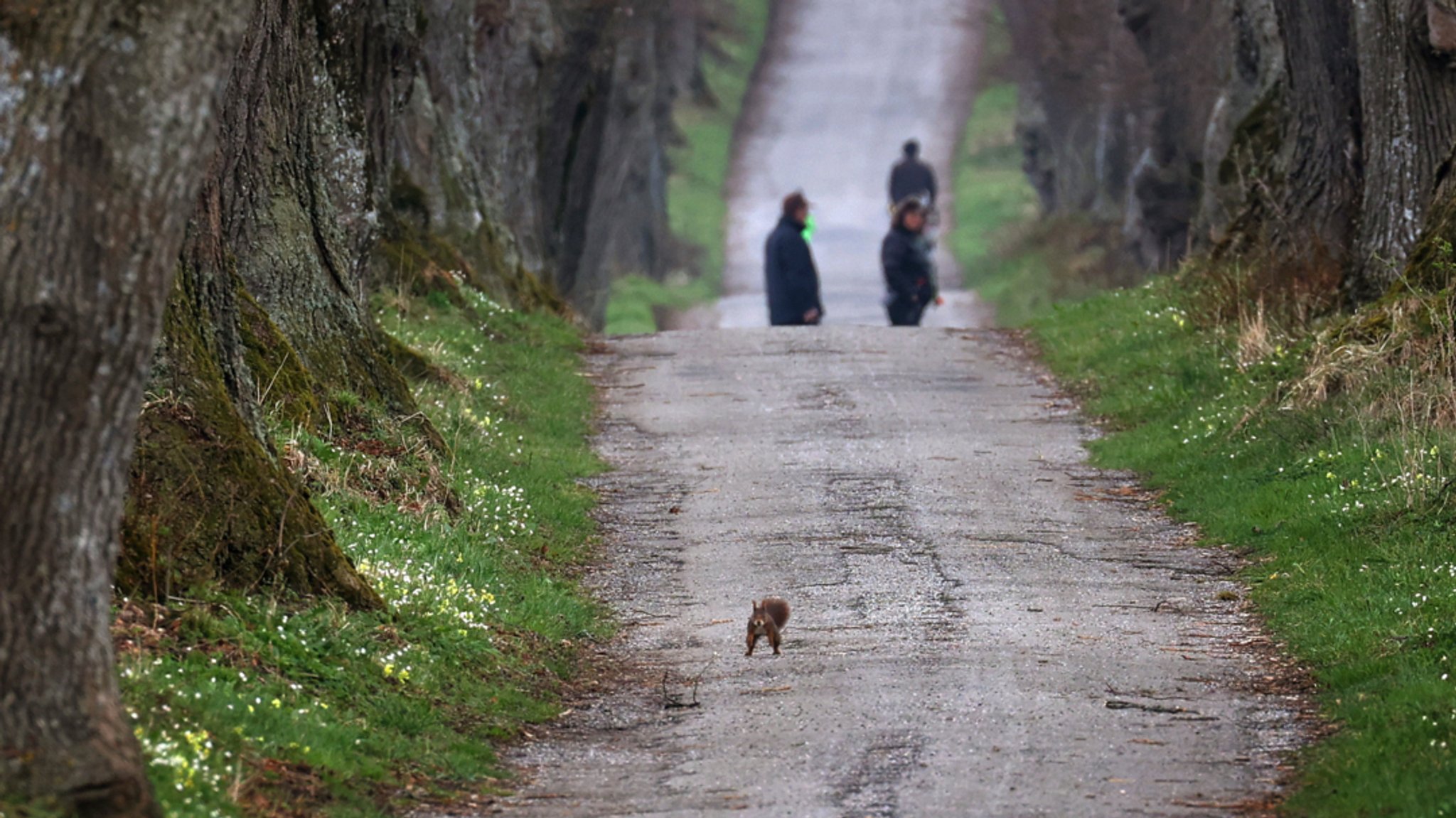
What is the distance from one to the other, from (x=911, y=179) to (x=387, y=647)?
29.2 m

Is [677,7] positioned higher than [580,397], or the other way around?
[677,7]

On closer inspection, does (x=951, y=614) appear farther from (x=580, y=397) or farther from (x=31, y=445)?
(x=580, y=397)

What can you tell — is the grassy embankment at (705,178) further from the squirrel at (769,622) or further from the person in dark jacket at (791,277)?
the squirrel at (769,622)

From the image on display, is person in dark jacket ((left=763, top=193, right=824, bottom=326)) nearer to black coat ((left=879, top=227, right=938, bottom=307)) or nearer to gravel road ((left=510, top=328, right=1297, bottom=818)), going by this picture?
black coat ((left=879, top=227, right=938, bottom=307))

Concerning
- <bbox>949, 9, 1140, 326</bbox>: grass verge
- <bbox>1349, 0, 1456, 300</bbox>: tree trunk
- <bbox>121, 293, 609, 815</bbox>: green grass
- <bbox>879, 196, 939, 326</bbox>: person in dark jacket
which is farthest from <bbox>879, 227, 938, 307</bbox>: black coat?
<bbox>121, 293, 609, 815</bbox>: green grass

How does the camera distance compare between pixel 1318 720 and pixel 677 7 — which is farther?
pixel 677 7

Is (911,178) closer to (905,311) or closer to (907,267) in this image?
(905,311)

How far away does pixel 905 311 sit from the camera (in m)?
22.8

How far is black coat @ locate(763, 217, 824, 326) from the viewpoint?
71.6ft

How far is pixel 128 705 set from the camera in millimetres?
6699

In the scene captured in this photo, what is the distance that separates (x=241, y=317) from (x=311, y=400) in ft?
2.04

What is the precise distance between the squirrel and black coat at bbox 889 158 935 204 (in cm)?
2804

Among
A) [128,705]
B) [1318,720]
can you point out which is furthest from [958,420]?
[128,705]

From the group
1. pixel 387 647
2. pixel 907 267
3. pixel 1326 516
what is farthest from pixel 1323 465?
pixel 907 267
